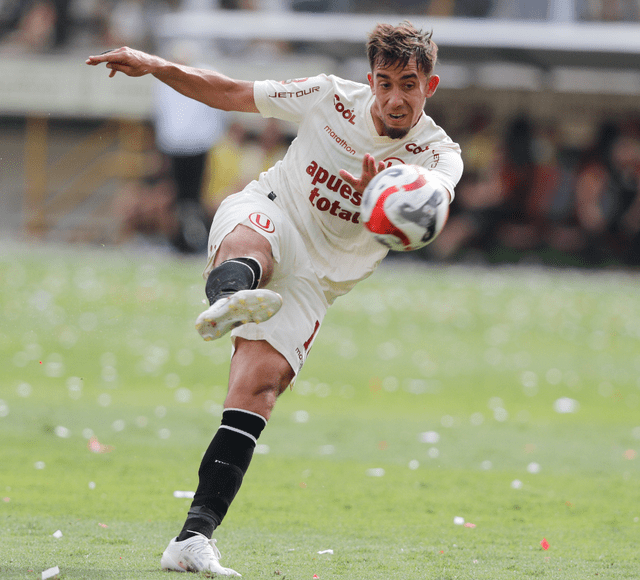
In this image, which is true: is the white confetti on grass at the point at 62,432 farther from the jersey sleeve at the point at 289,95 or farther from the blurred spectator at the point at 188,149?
the blurred spectator at the point at 188,149

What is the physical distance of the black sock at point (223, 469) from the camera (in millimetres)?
4305

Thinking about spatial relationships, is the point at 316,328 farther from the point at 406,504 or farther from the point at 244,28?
the point at 244,28

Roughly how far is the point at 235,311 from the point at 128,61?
147cm

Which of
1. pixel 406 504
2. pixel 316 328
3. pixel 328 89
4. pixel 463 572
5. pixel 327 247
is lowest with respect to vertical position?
pixel 406 504

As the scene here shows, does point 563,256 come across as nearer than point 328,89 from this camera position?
No

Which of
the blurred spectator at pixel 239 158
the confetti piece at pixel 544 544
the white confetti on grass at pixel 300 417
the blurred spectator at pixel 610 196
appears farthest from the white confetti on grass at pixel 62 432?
the blurred spectator at pixel 610 196

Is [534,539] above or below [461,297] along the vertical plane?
above

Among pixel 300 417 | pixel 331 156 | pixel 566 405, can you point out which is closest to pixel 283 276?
pixel 331 156

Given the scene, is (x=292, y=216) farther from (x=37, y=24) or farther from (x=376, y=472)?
(x=37, y=24)

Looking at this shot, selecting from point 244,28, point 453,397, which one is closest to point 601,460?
point 453,397

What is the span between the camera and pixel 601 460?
775 cm

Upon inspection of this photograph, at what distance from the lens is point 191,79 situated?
16.1 ft

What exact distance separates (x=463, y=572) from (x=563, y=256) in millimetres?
16115

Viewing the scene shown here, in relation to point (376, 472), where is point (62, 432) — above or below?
below
